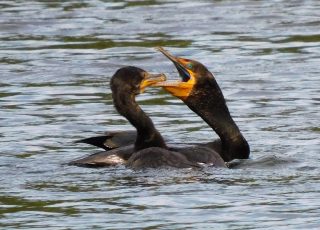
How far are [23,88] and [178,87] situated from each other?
4767mm

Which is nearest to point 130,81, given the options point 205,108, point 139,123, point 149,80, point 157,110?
point 149,80

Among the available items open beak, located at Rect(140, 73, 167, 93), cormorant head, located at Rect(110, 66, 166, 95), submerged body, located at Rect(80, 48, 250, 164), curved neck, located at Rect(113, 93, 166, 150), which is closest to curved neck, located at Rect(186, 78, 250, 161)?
submerged body, located at Rect(80, 48, 250, 164)

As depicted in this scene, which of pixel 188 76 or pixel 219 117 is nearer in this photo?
pixel 188 76

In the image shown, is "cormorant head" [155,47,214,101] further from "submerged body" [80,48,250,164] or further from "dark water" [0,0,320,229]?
"dark water" [0,0,320,229]

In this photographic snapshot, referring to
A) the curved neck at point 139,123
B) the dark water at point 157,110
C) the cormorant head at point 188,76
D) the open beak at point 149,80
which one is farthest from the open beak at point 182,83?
the dark water at point 157,110

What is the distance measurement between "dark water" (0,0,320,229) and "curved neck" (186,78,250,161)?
0.18m

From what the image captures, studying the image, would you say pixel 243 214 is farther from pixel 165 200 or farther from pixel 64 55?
pixel 64 55

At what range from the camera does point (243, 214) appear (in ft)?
40.8

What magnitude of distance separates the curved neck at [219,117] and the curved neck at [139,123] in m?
0.63

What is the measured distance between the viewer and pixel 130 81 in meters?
14.9

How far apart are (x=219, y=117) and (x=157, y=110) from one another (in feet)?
8.64

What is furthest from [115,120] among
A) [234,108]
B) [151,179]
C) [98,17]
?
[98,17]

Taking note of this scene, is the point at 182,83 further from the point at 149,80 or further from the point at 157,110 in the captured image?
the point at 157,110

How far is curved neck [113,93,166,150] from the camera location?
1475 centimetres
